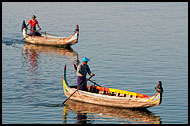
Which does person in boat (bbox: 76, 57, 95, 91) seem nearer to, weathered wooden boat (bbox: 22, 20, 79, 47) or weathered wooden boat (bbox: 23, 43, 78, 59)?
weathered wooden boat (bbox: 23, 43, 78, 59)

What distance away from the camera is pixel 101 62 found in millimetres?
33656

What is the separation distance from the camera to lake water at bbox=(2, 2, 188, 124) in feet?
71.2

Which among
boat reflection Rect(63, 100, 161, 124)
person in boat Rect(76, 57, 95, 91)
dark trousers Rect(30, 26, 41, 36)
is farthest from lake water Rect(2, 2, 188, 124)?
person in boat Rect(76, 57, 95, 91)

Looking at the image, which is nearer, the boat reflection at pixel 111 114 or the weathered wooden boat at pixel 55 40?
the boat reflection at pixel 111 114

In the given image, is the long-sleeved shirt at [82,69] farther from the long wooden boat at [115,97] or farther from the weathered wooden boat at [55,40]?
the weathered wooden boat at [55,40]

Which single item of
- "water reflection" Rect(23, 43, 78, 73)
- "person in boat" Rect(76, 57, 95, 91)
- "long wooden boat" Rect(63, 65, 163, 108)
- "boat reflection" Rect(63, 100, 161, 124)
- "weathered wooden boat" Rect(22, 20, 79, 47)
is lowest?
"boat reflection" Rect(63, 100, 161, 124)

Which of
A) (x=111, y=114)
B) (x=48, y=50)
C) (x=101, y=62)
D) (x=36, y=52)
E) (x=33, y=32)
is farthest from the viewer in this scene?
(x=33, y=32)

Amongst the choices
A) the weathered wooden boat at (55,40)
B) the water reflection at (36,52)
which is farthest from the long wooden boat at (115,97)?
the weathered wooden boat at (55,40)

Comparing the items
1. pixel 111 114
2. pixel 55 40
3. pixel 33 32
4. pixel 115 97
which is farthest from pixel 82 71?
pixel 33 32

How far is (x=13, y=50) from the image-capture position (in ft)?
126

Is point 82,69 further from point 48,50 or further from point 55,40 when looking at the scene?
point 55,40

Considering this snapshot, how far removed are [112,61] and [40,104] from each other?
1162 cm

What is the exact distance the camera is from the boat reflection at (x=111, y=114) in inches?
822

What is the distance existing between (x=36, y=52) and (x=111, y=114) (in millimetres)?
17376
